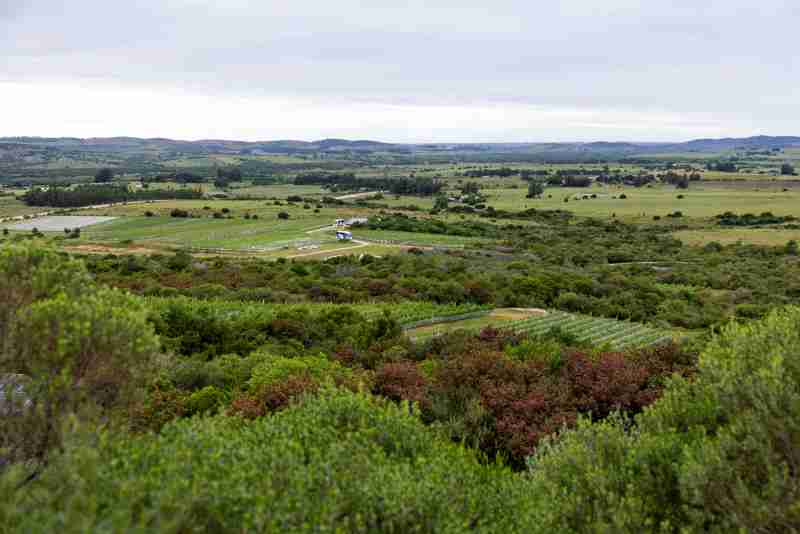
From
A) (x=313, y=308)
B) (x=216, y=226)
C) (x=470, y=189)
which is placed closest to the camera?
(x=313, y=308)

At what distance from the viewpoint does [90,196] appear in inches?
5389

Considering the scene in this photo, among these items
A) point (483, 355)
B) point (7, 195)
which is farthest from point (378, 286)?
point (7, 195)

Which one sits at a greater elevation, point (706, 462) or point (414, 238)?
point (706, 462)

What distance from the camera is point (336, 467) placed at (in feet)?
34.0

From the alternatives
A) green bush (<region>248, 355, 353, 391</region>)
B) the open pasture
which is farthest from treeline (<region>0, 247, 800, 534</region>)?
the open pasture

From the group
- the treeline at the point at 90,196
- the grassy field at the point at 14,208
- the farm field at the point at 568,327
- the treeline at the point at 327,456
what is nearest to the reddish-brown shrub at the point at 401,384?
the treeline at the point at 327,456

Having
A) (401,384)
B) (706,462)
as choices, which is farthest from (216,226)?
(706,462)

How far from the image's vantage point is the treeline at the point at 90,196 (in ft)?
431

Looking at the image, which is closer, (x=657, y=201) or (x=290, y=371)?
(x=290, y=371)

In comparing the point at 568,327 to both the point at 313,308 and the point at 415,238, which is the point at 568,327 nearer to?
the point at 313,308

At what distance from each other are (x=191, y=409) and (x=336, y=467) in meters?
9.30

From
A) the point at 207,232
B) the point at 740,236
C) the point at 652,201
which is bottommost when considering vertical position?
the point at 740,236

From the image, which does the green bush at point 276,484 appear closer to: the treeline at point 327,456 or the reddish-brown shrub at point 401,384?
the treeline at point 327,456

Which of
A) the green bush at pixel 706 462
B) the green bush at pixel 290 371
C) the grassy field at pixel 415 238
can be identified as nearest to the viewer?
the green bush at pixel 706 462
